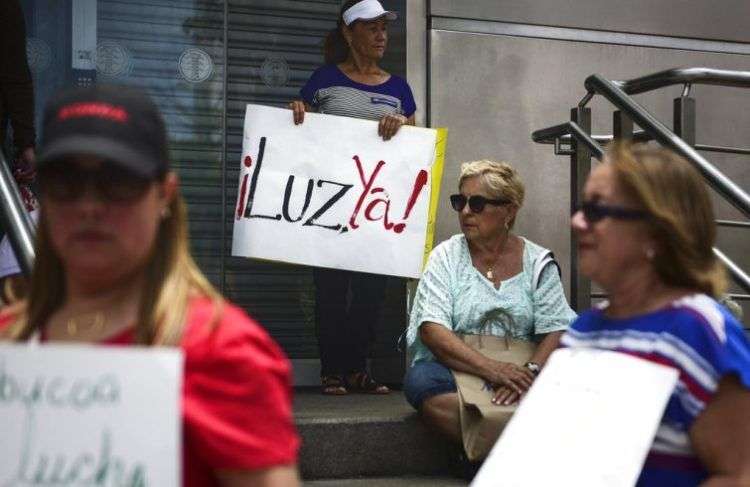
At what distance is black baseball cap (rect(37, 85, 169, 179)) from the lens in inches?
65.4

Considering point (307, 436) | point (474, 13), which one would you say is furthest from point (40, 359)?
point (474, 13)

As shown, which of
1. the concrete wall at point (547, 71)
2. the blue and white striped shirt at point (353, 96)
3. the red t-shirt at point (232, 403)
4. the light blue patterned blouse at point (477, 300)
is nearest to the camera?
the red t-shirt at point (232, 403)

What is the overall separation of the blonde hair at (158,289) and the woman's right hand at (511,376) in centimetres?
290

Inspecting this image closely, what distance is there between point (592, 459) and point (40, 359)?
109cm

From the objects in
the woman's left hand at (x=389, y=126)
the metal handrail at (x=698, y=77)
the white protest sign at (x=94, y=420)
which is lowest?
the white protest sign at (x=94, y=420)

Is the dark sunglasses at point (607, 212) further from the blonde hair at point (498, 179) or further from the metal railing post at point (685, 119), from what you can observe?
the blonde hair at point (498, 179)

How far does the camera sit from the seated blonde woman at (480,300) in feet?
15.4

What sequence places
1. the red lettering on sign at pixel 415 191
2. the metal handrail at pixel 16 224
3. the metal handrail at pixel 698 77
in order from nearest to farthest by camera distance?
the metal handrail at pixel 16 224
the metal handrail at pixel 698 77
the red lettering on sign at pixel 415 191

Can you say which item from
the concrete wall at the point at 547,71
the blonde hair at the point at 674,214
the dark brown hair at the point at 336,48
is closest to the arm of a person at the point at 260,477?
the blonde hair at the point at 674,214

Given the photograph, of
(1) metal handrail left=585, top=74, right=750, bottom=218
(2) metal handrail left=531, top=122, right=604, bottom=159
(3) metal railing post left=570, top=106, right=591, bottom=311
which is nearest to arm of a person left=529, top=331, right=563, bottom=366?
(3) metal railing post left=570, top=106, right=591, bottom=311

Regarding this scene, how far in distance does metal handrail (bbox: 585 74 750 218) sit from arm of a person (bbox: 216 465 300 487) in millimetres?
2773

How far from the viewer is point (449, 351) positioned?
4711 mm

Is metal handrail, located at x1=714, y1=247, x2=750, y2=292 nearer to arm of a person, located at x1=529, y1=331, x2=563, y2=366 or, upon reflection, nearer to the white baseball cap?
arm of a person, located at x1=529, y1=331, x2=563, y2=366

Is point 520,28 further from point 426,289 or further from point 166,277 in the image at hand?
point 166,277
